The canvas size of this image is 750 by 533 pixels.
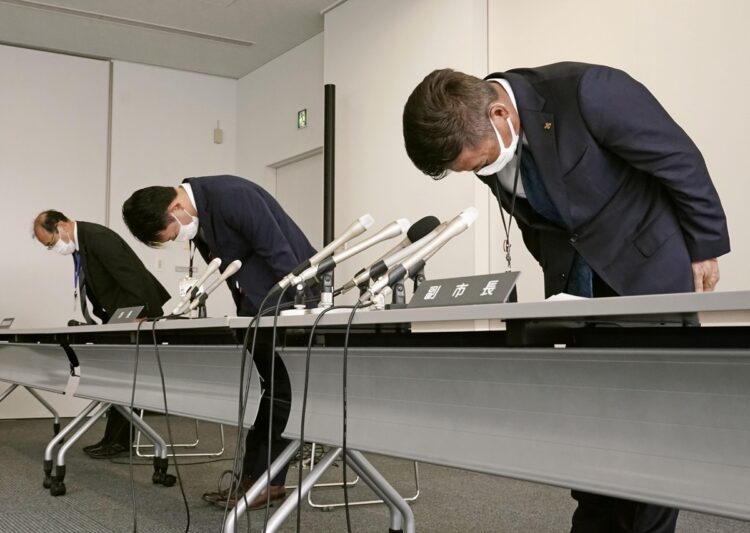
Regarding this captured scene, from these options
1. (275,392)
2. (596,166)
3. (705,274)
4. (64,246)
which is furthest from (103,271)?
(705,274)

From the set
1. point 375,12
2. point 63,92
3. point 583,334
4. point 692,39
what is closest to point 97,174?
point 63,92

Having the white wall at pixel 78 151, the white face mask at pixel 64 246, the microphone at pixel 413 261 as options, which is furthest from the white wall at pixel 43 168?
the microphone at pixel 413 261

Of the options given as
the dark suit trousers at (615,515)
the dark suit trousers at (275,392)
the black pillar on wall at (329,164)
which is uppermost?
the black pillar on wall at (329,164)

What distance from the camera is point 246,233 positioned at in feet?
8.34

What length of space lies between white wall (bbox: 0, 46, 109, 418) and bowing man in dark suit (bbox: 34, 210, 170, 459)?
214 cm

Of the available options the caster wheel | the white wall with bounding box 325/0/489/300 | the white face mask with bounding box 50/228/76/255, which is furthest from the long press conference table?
the white face mask with bounding box 50/228/76/255

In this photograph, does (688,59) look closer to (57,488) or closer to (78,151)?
(57,488)

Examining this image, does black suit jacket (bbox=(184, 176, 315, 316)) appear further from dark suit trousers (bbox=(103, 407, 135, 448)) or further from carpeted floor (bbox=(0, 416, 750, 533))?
dark suit trousers (bbox=(103, 407, 135, 448))

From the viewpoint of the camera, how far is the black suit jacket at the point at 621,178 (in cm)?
138

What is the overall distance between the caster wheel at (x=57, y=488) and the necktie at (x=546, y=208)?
2301mm

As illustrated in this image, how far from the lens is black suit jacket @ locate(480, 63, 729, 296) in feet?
4.54

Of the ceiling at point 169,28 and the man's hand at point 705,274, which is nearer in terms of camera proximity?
the man's hand at point 705,274

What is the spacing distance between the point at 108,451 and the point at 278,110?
10.2ft

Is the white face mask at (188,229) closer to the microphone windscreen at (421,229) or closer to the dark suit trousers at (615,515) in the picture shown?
the microphone windscreen at (421,229)
